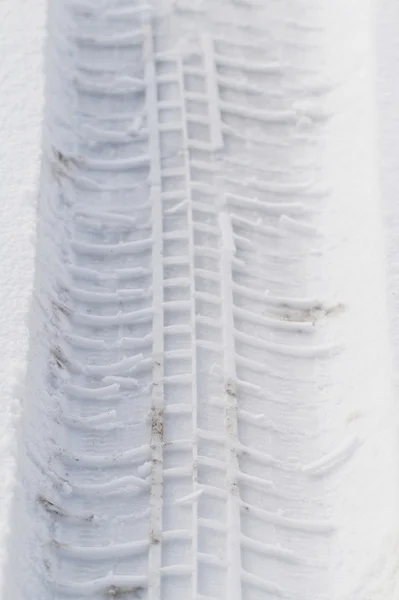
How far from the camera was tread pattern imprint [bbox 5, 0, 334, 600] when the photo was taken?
2740mm

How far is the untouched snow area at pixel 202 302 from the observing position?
272cm

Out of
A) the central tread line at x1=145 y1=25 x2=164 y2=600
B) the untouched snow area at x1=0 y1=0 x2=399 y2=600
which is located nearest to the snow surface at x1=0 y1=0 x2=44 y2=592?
the untouched snow area at x1=0 y1=0 x2=399 y2=600

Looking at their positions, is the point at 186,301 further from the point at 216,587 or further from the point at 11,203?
the point at 216,587

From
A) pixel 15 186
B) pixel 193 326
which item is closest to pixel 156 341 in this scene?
pixel 193 326

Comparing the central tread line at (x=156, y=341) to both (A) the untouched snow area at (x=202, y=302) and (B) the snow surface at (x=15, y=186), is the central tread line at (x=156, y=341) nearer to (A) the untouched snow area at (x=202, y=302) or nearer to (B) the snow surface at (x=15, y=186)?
(A) the untouched snow area at (x=202, y=302)

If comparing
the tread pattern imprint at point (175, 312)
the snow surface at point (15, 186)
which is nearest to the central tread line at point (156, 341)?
the tread pattern imprint at point (175, 312)

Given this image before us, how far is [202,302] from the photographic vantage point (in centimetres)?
321

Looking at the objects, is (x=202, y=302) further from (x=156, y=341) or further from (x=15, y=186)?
(x=15, y=186)

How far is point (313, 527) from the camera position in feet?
9.21

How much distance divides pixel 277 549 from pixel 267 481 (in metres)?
0.20

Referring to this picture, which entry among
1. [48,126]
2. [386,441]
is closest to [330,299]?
[386,441]

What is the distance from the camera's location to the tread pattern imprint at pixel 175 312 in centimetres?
274

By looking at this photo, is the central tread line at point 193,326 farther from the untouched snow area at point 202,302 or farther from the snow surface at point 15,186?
the snow surface at point 15,186

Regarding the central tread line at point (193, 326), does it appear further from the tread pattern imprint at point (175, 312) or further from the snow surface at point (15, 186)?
the snow surface at point (15, 186)
